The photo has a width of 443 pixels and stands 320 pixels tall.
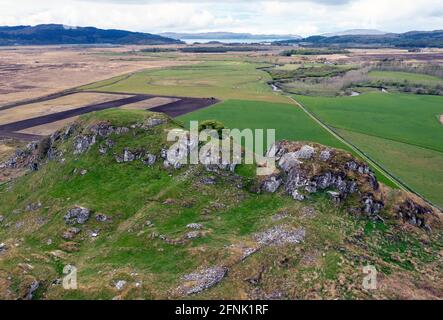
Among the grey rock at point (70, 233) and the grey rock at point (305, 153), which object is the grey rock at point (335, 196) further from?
the grey rock at point (70, 233)

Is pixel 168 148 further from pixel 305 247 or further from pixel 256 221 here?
pixel 305 247

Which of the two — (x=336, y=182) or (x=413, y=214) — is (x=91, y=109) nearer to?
(x=336, y=182)

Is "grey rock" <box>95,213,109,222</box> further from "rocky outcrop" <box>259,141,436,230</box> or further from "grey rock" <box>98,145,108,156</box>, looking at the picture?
"rocky outcrop" <box>259,141,436,230</box>

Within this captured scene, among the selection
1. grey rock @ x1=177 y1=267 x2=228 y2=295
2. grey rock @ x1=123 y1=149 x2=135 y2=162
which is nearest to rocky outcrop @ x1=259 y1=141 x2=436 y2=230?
grey rock @ x1=177 y1=267 x2=228 y2=295

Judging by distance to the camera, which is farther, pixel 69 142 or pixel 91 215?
pixel 69 142

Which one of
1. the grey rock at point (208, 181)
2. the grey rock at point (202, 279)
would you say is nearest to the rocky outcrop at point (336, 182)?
the grey rock at point (208, 181)
